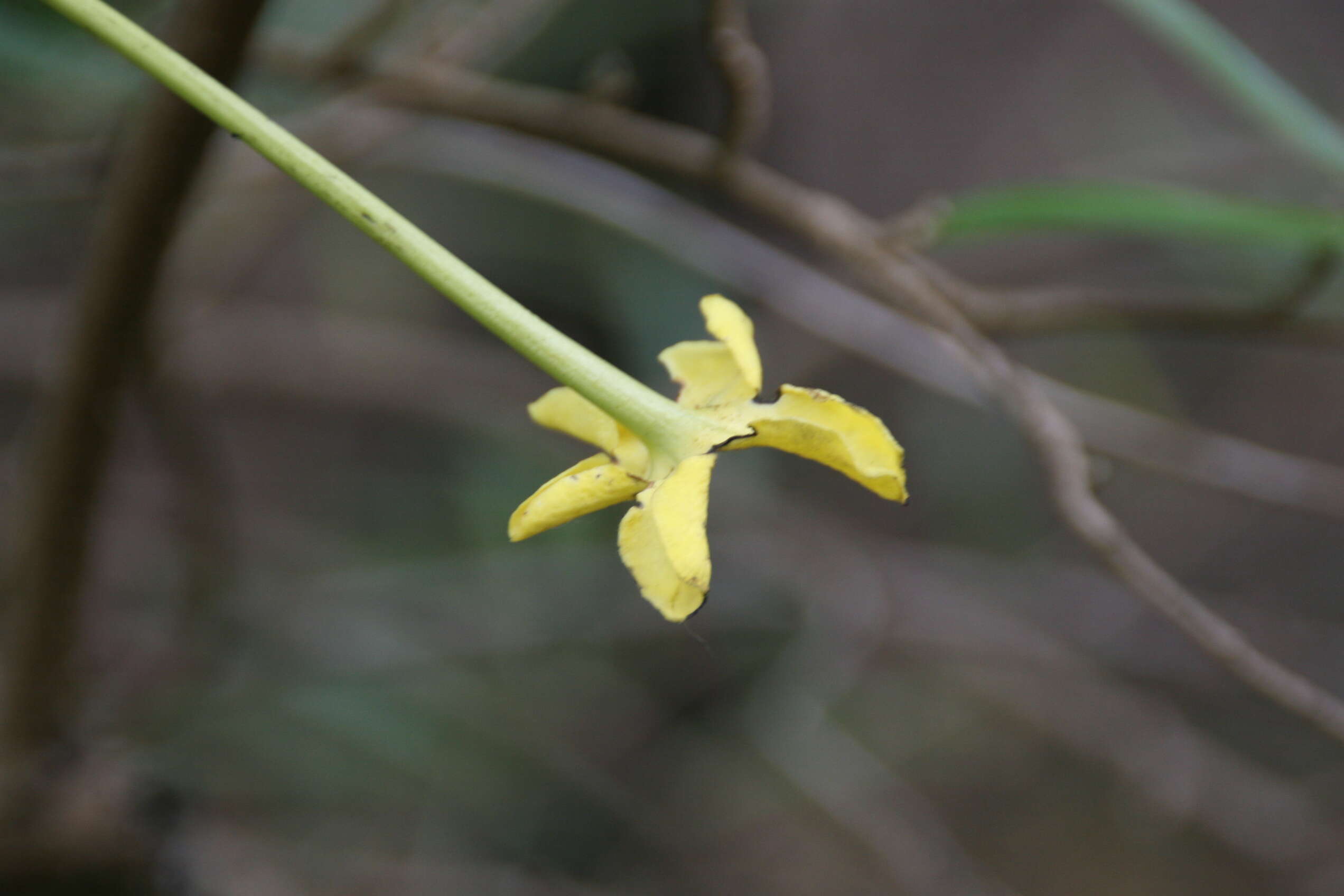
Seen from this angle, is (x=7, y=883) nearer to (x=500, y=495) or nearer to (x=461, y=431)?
(x=500, y=495)

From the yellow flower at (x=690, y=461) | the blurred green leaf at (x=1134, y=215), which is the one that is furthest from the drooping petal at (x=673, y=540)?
the blurred green leaf at (x=1134, y=215)

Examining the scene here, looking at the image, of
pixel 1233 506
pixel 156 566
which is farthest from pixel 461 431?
pixel 1233 506

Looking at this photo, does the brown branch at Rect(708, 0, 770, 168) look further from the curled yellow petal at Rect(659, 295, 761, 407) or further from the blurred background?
the curled yellow petal at Rect(659, 295, 761, 407)

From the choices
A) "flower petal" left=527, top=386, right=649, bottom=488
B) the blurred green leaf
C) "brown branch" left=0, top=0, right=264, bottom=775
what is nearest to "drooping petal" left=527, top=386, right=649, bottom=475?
"flower petal" left=527, top=386, right=649, bottom=488

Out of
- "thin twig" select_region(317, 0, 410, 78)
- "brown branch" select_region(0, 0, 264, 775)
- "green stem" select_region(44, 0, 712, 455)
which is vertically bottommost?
"green stem" select_region(44, 0, 712, 455)

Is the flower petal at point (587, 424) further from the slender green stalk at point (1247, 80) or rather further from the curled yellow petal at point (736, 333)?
the slender green stalk at point (1247, 80)

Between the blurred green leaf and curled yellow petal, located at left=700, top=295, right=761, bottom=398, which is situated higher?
the blurred green leaf

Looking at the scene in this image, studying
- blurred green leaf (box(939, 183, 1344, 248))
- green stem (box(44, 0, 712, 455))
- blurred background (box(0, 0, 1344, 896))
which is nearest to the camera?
green stem (box(44, 0, 712, 455))
